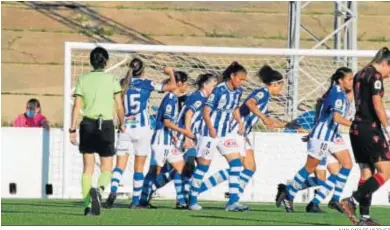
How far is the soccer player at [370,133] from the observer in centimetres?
1451

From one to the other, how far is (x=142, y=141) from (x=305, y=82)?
23.0ft

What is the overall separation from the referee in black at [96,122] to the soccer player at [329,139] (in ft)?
9.60

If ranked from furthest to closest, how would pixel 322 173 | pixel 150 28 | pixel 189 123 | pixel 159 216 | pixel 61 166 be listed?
pixel 150 28, pixel 61 166, pixel 322 173, pixel 189 123, pixel 159 216

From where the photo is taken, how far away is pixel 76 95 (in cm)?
1550

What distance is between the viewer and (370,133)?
47.7ft

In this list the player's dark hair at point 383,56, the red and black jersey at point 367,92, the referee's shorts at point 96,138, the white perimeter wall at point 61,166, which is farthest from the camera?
the white perimeter wall at point 61,166

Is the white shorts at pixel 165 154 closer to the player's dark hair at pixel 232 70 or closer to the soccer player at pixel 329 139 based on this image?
the player's dark hair at pixel 232 70

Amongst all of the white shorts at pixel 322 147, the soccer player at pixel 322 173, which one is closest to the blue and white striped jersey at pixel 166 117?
the soccer player at pixel 322 173

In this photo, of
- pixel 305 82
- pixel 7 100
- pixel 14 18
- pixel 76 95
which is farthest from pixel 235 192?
pixel 14 18

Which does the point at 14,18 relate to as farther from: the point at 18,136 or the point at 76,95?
the point at 76,95

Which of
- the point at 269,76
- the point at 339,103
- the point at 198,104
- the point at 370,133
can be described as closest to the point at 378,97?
the point at 370,133

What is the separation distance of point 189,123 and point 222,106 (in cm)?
65

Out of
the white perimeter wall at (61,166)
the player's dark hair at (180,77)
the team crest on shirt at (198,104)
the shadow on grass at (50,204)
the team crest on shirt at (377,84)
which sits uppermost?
the player's dark hair at (180,77)

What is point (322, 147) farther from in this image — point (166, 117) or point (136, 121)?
point (136, 121)
